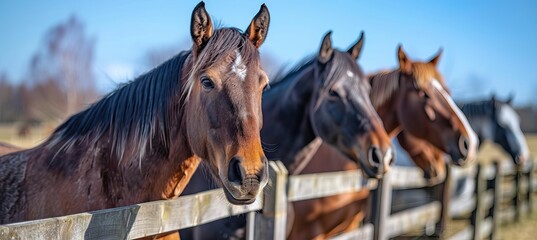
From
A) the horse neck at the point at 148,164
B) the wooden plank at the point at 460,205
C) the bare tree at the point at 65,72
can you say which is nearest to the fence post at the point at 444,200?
the wooden plank at the point at 460,205

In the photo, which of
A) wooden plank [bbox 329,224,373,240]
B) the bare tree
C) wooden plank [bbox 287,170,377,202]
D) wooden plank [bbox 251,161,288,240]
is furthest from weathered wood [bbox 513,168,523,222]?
the bare tree

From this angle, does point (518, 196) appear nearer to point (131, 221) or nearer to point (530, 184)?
point (530, 184)

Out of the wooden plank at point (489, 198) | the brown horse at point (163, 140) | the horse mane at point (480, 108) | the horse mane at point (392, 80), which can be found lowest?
the wooden plank at point (489, 198)

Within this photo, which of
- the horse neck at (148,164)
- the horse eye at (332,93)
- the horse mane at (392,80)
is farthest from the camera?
the horse mane at (392,80)

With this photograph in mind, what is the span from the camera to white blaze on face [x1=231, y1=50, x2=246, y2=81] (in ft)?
6.29

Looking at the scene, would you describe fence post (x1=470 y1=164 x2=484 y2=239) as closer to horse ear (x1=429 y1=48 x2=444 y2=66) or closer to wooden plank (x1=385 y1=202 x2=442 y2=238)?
wooden plank (x1=385 y1=202 x2=442 y2=238)

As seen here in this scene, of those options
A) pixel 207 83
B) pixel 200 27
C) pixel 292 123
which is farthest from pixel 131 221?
pixel 292 123

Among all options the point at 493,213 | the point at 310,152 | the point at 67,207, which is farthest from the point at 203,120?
the point at 493,213

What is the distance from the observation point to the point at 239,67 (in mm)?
1931

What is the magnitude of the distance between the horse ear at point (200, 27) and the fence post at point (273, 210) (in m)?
0.97

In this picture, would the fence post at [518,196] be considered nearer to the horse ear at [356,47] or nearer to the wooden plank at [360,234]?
the wooden plank at [360,234]

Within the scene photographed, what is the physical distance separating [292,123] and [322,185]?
627 mm

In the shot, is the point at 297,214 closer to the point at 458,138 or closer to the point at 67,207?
the point at 458,138

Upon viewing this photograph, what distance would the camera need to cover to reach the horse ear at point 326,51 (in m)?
3.54
